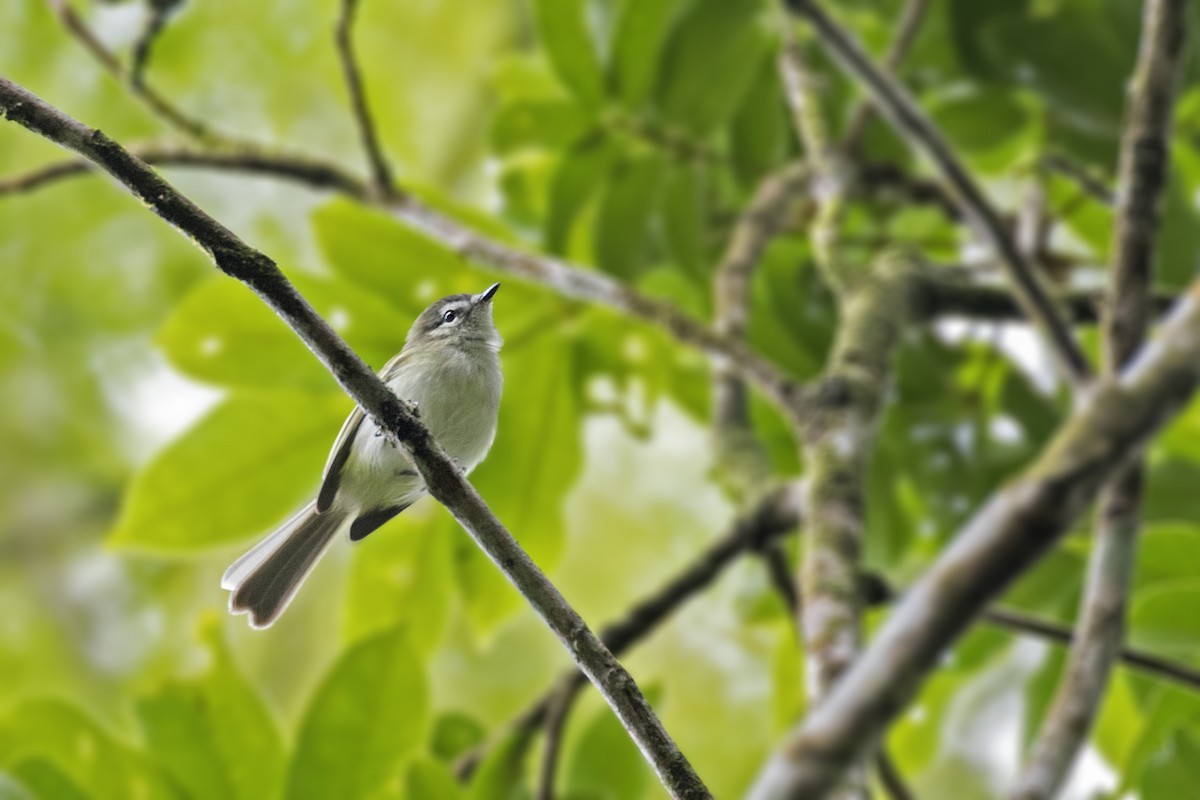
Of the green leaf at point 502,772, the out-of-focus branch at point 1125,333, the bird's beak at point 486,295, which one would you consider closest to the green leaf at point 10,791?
the green leaf at point 502,772

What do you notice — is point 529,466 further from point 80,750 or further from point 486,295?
point 486,295

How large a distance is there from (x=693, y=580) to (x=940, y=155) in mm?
860

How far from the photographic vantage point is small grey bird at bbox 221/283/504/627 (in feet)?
2.88

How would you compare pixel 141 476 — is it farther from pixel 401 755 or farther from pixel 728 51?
pixel 728 51

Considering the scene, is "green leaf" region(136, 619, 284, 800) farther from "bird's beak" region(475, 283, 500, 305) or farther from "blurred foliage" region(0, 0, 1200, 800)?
"bird's beak" region(475, 283, 500, 305)

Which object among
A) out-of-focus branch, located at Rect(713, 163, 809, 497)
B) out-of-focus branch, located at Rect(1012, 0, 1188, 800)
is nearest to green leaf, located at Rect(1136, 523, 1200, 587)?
out-of-focus branch, located at Rect(1012, 0, 1188, 800)

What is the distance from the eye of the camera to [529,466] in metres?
2.38

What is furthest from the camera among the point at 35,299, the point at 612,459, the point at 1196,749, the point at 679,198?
the point at 612,459

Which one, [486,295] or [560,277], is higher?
[560,277]

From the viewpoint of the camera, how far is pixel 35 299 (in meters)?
3.79

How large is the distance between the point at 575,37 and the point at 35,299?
2.11m

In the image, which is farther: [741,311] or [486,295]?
[741,311]

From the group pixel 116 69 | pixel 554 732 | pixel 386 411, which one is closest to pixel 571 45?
pixel 116 69

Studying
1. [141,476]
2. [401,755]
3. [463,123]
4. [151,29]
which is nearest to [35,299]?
[463,123]
